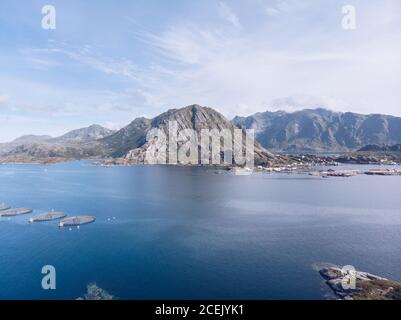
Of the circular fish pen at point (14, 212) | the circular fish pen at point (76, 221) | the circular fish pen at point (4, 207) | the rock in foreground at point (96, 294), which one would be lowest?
the rock in foreground at point (96, 294)

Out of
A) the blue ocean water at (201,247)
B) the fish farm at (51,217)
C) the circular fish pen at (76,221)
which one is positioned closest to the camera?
the blue ocean water at (201,247)

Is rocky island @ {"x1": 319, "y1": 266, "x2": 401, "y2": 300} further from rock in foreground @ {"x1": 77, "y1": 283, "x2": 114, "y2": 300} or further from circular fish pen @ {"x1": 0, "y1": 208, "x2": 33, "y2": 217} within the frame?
circular fish pen @ {"x1": 0, "y1": 208, "x2": 33, "y2": 217}

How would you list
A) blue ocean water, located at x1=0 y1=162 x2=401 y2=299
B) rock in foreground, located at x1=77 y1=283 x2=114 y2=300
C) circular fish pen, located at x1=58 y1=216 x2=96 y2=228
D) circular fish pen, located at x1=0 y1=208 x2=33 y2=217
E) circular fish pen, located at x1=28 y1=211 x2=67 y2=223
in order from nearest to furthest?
rock in foreground, located at x1=77 y1=283 x2=114 y2=300
blue ocean water, located at x1=0 y1=162 x2=401 y2=299
circular fish pen, located at x1=58 y1=216 x2=96 y2=228
circular fish pen, located at x1=28 y1=211 x2=67 y2=223
circular fish pen, located at x1=0 y1=208 x2=33 y2=217

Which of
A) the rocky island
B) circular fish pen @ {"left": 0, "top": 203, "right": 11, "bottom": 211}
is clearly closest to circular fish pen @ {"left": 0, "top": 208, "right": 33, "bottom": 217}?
circular fish pen @ {"left": 0, "top": 203, "right": 11, "bottom": 211}

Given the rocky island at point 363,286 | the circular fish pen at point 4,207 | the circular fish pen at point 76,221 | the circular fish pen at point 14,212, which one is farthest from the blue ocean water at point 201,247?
the circular fish pen at point 4,207

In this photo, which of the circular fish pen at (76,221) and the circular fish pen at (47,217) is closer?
the circular fish pen at (76,221)

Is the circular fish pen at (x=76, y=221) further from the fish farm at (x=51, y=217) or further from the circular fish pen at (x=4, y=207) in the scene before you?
the circular fish pen at (x=4, y=207)
